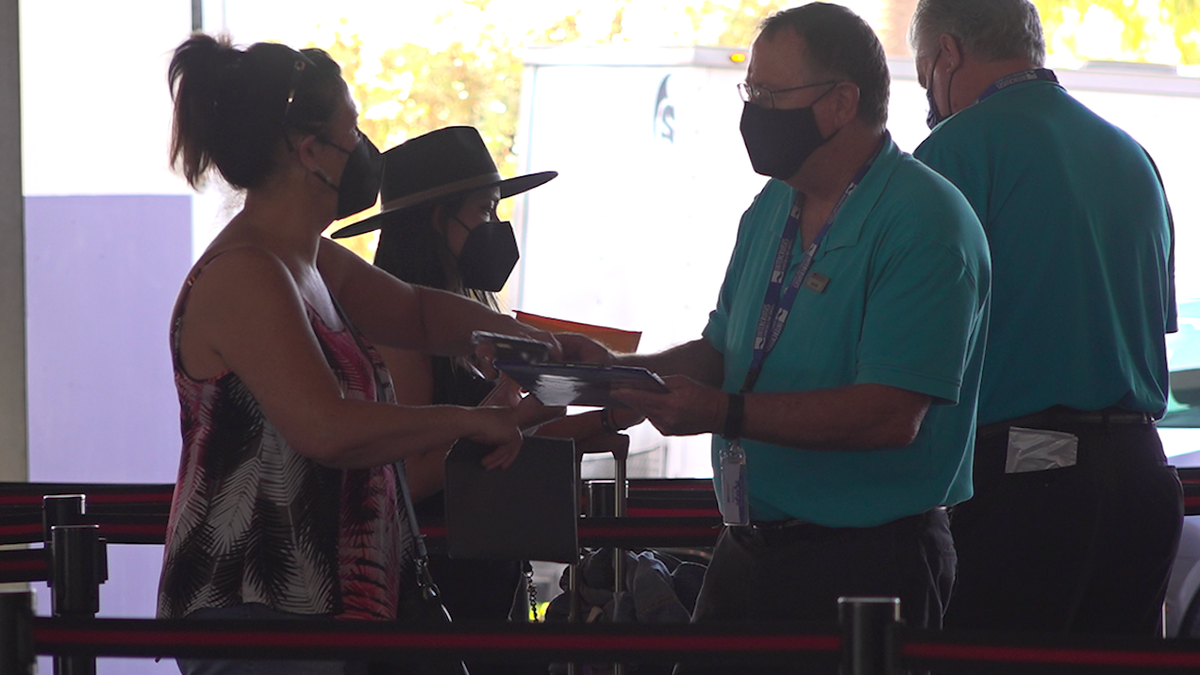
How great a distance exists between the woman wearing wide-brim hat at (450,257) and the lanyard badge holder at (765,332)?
821 mm

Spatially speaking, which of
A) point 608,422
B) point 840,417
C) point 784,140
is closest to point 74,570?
point 608,422

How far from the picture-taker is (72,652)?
81.6 inches

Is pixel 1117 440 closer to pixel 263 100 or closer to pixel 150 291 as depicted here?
pixel 263 100

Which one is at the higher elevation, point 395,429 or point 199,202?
point 199,202

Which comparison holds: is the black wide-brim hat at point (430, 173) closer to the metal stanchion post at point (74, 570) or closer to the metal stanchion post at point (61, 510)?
the metal stanchion post at point (61, 510)

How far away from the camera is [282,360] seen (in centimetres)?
204

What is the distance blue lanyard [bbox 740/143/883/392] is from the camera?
2443mm

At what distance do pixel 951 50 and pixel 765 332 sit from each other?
43.7 inches

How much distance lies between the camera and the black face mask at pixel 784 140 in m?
2.51

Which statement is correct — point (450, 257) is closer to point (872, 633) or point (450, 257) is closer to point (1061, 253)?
point (1061, 253)

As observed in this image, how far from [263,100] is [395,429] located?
0.64 metres

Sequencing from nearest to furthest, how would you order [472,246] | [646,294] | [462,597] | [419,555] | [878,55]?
1. [419,555]
2. [878,55]
3. [462,597]
4. [472,246]
5. [646,294]

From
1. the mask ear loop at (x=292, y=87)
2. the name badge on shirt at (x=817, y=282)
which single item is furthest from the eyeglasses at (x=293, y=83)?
the name badge on shirt at (x=817, y=282)

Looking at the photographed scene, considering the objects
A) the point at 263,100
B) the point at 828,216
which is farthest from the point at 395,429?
the point at 828,216
